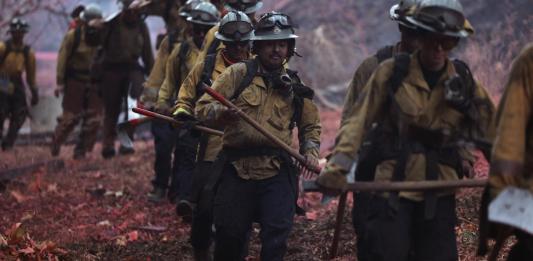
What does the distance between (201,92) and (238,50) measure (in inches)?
18.0

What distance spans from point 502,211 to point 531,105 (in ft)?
1.94

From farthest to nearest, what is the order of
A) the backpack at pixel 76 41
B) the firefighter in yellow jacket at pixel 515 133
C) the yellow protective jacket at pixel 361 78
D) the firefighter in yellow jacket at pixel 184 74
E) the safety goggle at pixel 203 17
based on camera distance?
1. the backpack at pixel 76 41
2. the safety goggle at pixel 203 17
3. the firefighter in yellow jacket at pixel 184 74
4. the yellow protective jacket at pixel 361 78
5. the firefighter in yellow jacket at pixel 515 133

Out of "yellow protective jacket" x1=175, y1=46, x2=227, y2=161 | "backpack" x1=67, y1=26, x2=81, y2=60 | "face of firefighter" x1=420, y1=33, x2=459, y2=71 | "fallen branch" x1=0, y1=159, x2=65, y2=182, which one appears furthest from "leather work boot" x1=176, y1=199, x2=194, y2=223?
"backpack" x1=67, y1=26, x2=81, y2=60

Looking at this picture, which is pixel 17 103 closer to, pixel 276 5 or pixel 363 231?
pixel 276 5

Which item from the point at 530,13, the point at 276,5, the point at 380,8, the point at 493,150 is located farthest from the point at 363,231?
the point at 276,5

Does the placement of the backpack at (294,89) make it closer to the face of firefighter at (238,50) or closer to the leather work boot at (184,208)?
the face of firefighter at (238,50)

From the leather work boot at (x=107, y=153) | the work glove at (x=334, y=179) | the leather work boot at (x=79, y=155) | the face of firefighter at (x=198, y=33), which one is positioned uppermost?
the face of firefighter at (x=198, y=33)

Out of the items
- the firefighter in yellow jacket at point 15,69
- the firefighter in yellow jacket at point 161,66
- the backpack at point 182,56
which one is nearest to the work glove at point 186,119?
the backpack at point 182,56

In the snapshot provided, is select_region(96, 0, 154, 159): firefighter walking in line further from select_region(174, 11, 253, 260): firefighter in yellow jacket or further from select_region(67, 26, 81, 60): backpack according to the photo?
select_region(174, 11, 253, 260): firefighter in yellow jacket

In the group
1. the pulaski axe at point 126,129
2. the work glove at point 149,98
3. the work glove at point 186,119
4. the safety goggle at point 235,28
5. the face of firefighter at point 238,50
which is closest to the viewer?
the work glove at point 186,119

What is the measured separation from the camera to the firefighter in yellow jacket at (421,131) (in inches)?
211

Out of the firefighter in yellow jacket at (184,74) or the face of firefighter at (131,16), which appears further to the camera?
the face of firefighter at (131,16)

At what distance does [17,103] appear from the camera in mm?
16484

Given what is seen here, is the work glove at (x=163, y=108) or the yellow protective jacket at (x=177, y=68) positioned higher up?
the yellow protective jacket at (x=177, y=68)
